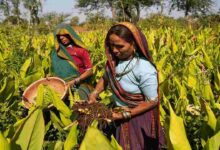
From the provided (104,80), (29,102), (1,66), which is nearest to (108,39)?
(104,80)

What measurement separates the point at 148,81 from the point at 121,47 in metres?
0.21

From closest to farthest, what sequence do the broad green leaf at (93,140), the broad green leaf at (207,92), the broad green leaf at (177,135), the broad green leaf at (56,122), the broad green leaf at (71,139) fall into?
the broad green leaf at (93,140)
the broad green leaf at (177,135)
the broad green leaf at (71,139)
the broad green leaf at (207,92)
the broad green leaf at (56,122)

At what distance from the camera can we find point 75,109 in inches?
85.1

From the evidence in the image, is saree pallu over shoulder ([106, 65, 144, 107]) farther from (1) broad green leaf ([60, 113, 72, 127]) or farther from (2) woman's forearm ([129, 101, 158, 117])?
(1) broad green leaf ([60, 113, 72, 127])

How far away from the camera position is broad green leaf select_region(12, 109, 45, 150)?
1122 millimetres

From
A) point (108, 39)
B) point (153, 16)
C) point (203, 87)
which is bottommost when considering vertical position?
point (153, 16)

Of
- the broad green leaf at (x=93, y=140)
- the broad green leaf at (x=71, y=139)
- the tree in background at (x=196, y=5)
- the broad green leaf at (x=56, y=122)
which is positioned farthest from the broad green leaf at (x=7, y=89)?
the tree in background at (x=196, y=5)

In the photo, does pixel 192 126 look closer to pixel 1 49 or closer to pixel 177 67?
pixel 177 67

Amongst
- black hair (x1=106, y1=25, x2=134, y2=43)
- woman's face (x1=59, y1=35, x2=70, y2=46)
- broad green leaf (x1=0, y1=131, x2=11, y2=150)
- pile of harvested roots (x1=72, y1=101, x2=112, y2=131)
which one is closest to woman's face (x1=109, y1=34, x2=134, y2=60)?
black hair (x1=106, y1=25, x2=134, y2=43)

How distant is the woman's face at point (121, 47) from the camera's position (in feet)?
6.98

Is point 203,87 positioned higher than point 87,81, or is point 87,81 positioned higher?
point 203,87

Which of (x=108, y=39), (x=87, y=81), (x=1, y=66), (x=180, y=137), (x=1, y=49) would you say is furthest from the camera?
(x=1, y=49)

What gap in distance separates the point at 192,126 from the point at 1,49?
3752mm

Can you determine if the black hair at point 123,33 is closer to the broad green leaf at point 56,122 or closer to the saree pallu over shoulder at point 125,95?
the saree pallu over shoulder at point 125,95
